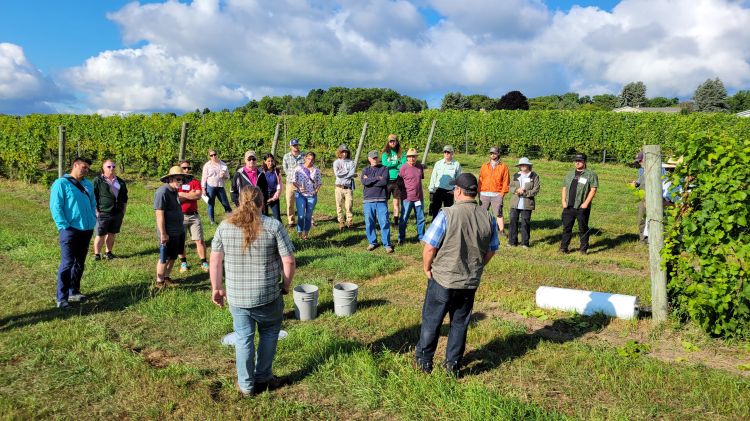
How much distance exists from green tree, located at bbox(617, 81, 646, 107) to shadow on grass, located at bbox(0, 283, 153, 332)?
110964 millimetres

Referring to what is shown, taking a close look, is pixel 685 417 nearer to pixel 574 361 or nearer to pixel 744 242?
pixel 574 361

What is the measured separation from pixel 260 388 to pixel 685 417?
322 cm

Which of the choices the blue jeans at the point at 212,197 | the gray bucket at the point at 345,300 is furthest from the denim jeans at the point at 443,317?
the blue jeans at the point at 212,197

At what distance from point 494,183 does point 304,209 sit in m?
3.66

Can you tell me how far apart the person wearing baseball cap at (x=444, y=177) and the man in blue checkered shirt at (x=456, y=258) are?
503 cm

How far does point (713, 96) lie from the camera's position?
79062 mm

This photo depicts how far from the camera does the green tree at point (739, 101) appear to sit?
268ft

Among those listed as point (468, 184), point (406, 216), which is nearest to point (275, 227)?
point (468, 184)

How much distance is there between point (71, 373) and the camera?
423 centimetres

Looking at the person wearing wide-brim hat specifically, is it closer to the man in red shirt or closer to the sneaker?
the man in red shirt

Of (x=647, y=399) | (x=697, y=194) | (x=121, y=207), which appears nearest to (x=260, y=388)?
(x=647, y=399)

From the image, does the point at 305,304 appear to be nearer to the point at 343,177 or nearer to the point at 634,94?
the point at 343,177

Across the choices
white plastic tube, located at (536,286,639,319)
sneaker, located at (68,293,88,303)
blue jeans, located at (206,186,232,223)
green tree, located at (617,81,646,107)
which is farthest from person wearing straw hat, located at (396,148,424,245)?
green tree, located at (617,81,646,107)

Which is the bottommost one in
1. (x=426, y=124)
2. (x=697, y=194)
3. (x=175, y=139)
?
(x=697, y=194)
